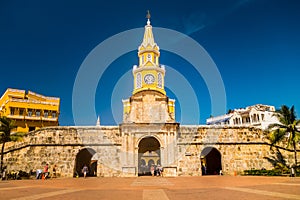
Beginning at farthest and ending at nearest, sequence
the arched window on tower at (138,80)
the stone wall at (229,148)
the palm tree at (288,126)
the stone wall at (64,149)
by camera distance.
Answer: the arched window on tower at (138,80) → the stone wall at (229,148) → the stone wall at (64,149) → the palm tree at (288,126)

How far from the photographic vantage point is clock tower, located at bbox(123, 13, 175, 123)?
28.1 metres

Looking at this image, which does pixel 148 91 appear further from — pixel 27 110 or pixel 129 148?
pixel 27 110

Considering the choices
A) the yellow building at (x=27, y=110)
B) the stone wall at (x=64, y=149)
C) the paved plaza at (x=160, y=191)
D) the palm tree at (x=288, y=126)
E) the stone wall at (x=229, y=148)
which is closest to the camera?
the paved plaza at (x=160, y=191)

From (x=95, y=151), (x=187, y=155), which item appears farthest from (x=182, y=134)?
(x=95, y=151)

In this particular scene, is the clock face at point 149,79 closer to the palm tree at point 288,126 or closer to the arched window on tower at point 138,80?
the arched window on tower at point 138,80

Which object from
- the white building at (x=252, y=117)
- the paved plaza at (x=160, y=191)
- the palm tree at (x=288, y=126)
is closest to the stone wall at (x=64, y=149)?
the paved plaza at (x=160, y=191)

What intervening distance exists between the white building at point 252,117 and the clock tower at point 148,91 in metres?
22.7

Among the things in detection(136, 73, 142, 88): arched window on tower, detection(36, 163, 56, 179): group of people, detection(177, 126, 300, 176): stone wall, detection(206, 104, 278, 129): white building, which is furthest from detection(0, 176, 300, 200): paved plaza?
detection(206, 104, 278, 129): white building

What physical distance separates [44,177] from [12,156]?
6628 millimetres

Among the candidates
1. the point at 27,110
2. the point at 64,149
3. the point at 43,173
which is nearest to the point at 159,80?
the point at 64,149

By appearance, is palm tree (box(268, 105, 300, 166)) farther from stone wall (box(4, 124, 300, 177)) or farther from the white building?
the white building

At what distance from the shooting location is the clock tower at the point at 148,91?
28125 mm

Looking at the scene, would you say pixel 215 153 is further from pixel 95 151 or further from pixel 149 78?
pixel 95 151

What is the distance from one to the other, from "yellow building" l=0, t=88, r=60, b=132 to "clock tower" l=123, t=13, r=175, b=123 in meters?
16.5
